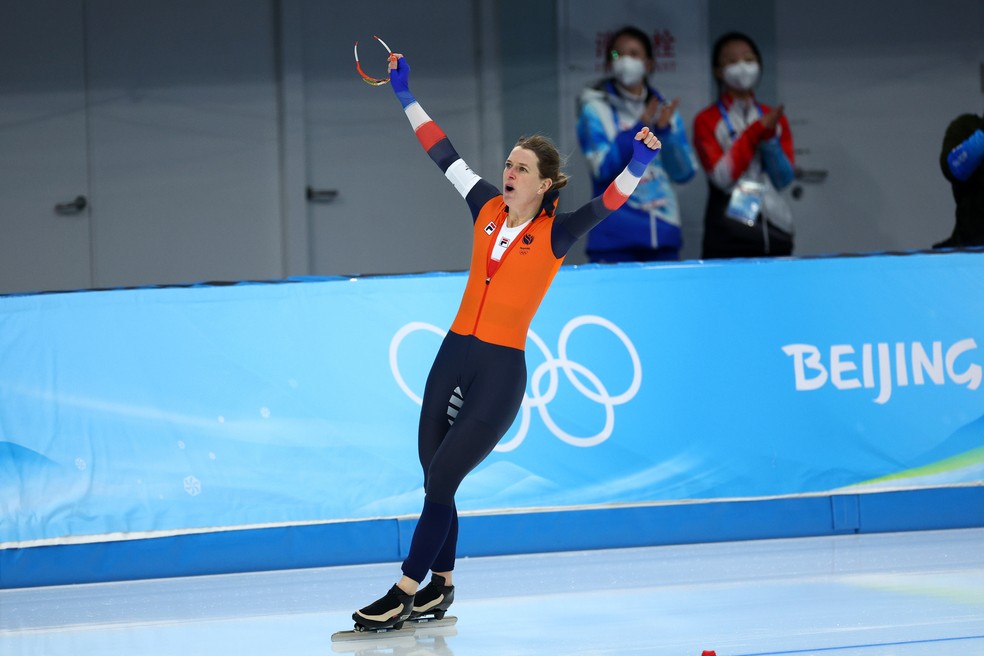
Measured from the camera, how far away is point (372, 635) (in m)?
4.02

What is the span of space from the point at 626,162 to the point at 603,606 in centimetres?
381

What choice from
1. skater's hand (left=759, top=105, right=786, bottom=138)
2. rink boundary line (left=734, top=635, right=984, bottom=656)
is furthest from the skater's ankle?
skater's hand (left=759, top=105, right=786, bottom=138)

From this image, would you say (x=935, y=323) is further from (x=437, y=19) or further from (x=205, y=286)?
(x=437, y=19)

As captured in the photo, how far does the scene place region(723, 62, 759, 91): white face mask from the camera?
8.32 meters

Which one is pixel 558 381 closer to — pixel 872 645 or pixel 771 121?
pixel 872 645

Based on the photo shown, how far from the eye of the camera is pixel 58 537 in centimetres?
528

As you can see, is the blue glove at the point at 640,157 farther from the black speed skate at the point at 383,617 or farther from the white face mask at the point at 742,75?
the white face mask at the point at 742,75

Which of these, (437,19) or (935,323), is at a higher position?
(437,19)

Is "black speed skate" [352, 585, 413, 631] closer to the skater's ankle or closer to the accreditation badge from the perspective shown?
the skater's ankle

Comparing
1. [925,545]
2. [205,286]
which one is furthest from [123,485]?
[925,545]

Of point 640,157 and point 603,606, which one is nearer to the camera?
point 640,157

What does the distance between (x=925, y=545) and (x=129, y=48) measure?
6608mm

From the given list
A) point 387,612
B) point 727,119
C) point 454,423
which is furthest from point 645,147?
point 727,119

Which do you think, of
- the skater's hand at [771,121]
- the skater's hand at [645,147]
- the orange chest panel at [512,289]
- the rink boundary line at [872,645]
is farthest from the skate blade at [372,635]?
the skater's hand at [771,121]
